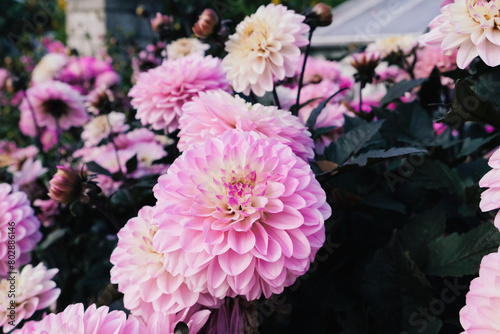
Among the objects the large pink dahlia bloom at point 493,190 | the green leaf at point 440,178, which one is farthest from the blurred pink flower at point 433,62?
the large pink dahlia bloom at point 493,190

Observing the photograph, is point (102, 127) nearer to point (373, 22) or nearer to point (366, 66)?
point (366, 66)

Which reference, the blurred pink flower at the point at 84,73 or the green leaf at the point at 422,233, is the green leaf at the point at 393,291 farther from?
the blurred pink flower at the point at 84,73

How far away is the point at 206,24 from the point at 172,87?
0.39 feet

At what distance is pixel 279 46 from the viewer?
0.60m

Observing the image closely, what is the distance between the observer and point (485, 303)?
34cm

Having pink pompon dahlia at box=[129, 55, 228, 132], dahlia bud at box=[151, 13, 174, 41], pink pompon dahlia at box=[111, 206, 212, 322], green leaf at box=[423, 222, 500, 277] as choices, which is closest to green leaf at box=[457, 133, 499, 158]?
green leaf at box=[423, 222, 500, 277]

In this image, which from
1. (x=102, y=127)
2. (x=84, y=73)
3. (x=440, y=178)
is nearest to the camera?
(x=440, y=178)

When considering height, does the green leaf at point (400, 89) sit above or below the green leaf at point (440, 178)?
above

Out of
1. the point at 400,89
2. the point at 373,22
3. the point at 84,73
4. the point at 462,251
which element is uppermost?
the point at 400,89

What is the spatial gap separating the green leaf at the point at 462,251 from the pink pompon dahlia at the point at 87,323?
391mm

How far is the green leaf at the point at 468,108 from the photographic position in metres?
0.47

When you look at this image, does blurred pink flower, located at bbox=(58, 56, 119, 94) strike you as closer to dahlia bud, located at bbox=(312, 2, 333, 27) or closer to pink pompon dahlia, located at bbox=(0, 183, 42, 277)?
pink pompon dahlia, located at bbox=(0, 183, 42, 277)

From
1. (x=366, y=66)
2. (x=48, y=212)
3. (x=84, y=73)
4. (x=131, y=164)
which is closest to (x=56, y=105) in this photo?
(x=48, y=212)

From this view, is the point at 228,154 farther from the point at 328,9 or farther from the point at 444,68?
the point at 444,68
